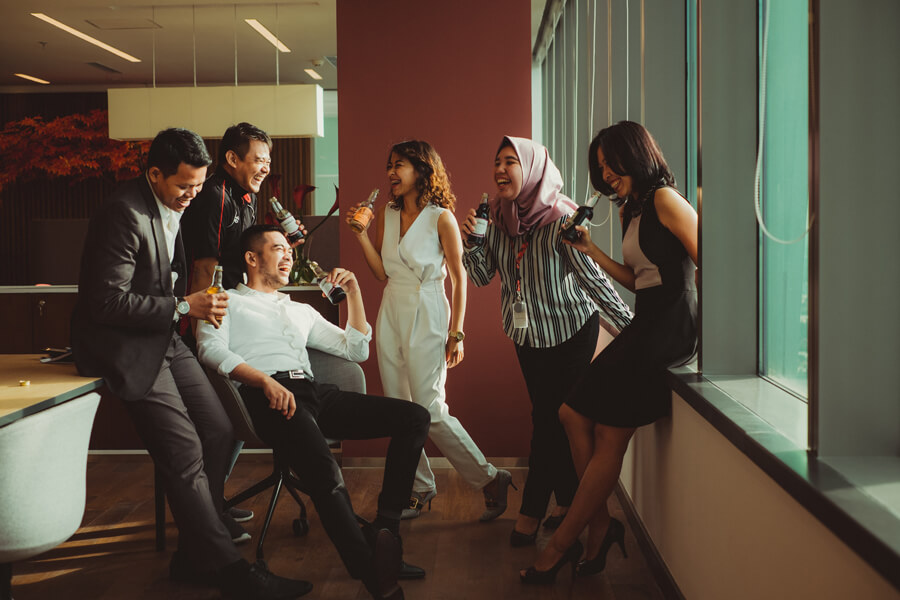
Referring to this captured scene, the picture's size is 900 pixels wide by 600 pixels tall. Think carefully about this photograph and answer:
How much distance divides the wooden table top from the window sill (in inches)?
67.3

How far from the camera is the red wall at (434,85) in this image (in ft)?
13.0

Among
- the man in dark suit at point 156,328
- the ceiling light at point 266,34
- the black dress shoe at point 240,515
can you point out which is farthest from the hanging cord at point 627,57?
the ceiling light at point 266,34

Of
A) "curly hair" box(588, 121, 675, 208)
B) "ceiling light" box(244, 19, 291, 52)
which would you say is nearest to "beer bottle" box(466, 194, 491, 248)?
"curly hair" box(588, 121, 675, 208)

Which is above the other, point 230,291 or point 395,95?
point 395,95

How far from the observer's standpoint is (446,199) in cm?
330

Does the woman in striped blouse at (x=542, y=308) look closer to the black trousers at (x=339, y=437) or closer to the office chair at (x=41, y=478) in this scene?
the black trousers at (x=339, y=437)

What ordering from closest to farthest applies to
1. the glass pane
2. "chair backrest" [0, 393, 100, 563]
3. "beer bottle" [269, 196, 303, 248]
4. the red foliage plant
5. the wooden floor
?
"chair backrest" [0, 393, 100, 563], the glass pane, the wooden floor, "beer bottle" [269, 196, 303, 248], the red foliage plant

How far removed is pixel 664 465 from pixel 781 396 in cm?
59

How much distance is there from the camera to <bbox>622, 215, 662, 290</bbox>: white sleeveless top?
7.59ft

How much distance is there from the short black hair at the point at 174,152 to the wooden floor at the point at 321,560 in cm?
137

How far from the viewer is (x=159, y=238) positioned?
237 cm

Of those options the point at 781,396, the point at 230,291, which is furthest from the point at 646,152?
the point at 230,291

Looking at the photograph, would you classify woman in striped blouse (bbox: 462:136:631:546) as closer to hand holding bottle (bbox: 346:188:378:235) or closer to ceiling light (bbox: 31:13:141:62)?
hand holding bottle (bbox: 346:188:378:235)

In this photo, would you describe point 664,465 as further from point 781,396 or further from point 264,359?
point 264,359
